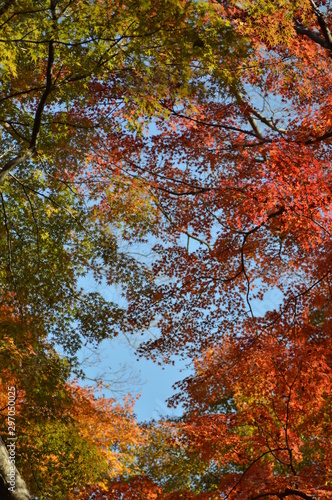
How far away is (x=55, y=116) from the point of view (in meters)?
8.20

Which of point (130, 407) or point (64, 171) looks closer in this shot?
point (64, 171)

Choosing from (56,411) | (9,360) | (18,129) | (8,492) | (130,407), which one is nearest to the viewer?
(8,492)

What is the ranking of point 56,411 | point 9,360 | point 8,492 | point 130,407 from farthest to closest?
1. point 130,407
2. point 56,411
3. point 9,360
4. point 8,492

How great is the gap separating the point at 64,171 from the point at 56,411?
5208 millimetres

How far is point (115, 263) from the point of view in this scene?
10836 millimetres

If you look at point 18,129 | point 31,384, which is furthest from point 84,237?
point 31,384

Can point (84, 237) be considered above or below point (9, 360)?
above

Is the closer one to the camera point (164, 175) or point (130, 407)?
point (164, 175)

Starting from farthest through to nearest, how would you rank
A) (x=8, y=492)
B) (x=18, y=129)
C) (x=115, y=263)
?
(x=115, y=263)
(x=18, y=129)
(x=8, y=492)

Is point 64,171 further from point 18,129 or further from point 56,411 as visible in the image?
point 56,411

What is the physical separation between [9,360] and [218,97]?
7.03m

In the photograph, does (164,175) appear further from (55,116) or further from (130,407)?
(130,407)

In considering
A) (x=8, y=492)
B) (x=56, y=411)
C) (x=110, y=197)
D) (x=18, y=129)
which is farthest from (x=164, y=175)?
(x=8, y=492)

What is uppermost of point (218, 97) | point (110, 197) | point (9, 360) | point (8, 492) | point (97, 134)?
point (218, 97)
